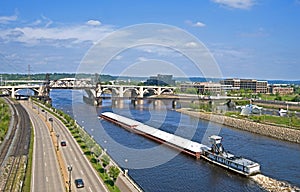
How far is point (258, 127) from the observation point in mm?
29141

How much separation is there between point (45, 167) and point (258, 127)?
66.4 feet

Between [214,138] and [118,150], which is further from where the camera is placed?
[118,150]

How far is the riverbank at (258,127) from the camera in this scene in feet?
82.6

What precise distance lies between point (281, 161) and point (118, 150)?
32.4 feet

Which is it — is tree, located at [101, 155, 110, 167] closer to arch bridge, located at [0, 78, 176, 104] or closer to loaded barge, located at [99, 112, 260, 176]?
loaded barge, located at [99, 112, 260, 176]

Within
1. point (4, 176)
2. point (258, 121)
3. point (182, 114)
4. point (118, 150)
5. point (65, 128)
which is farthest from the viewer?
point (182, 114)

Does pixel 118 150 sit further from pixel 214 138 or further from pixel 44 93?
pixel 44 93

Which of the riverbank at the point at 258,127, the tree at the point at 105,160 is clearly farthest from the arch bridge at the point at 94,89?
the tree at the point at 105,160

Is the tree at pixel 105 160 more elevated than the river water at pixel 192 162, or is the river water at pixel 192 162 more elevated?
the tree at pixel 105 160

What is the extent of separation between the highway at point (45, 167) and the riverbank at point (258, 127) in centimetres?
1751

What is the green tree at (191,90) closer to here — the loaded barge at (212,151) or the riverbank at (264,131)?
the riverbank at (264,131)

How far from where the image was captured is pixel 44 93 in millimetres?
60125

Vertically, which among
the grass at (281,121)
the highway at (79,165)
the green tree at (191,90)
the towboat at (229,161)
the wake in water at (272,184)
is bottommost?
the wake in water at (272,184)

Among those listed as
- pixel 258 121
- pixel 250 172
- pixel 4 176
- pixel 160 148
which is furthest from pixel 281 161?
pixel 4 176
